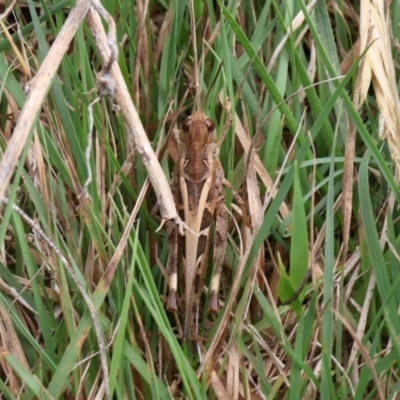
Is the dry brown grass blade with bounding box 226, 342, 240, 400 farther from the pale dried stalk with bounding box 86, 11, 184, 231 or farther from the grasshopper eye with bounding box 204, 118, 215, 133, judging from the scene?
the grasshopper eye with bounding box 204, 118, 215, 133

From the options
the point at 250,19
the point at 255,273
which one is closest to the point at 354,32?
the point at 250,19

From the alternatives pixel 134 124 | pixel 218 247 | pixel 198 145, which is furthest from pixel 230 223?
pixel 134 124

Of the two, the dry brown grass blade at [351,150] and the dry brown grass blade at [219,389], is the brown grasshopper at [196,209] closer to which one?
the dry brown grass blade at [219,389]

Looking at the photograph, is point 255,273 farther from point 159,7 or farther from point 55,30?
point 159,7

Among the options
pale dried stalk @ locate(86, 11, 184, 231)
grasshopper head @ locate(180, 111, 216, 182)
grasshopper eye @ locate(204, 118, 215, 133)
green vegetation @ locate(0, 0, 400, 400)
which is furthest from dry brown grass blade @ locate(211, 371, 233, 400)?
grasshopper eye @ locate(204, 118, 215, 133)

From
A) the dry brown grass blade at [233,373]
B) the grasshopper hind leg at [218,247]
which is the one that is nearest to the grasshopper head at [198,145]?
the grasshopper hind leg at [218,247]
